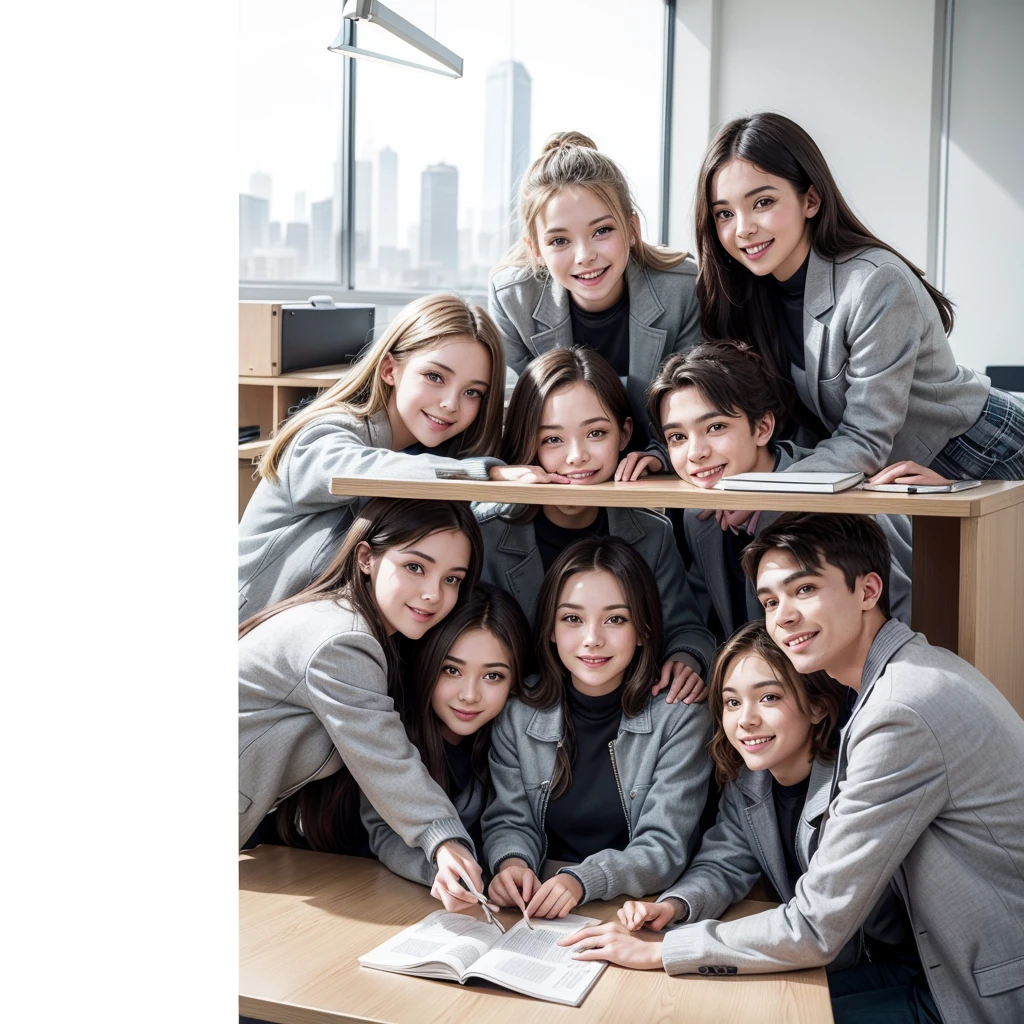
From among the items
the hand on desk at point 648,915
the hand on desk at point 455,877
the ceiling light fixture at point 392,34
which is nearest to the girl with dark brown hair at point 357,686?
the hand on desk at point 455,877

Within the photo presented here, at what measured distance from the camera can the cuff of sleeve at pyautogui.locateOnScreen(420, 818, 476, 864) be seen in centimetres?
166

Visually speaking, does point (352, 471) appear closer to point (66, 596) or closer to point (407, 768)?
point (407, 768)

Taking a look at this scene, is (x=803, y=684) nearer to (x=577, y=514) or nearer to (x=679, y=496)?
(x=679, y=496)

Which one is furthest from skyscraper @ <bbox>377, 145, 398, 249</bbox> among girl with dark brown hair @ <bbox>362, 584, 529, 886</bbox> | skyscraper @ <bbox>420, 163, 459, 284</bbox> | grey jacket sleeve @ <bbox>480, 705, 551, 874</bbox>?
grey jacket sleeve @ <bbox>480, 705, 551, 874</bbox>

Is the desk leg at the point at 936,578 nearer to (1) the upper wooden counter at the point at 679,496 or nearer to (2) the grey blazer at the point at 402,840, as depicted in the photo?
(1) the upper wooden counter at the point at 679,496

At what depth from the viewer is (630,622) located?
70.4 inches

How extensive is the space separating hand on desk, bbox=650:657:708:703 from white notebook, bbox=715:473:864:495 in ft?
1.27

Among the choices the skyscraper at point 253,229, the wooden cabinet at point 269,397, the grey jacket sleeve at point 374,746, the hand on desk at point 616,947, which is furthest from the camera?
the skyscraper at point 253,229

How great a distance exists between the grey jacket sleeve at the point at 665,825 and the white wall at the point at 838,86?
3.55 meters

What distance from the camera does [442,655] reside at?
5.96 ft

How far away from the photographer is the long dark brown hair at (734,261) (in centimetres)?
186

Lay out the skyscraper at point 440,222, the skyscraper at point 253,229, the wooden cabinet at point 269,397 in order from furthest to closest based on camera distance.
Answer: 1. the skyscraper at point 440,222
2. the skyscraper at point 253,229
3. the wooden cabinet at point 269,397

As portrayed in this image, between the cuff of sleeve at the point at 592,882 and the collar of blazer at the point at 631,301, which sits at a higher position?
the collar of blazer at the point at 631,301

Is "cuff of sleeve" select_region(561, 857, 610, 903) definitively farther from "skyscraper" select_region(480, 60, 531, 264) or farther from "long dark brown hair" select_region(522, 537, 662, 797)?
"skyscraper" select_region(480, 60, 531, 264)
